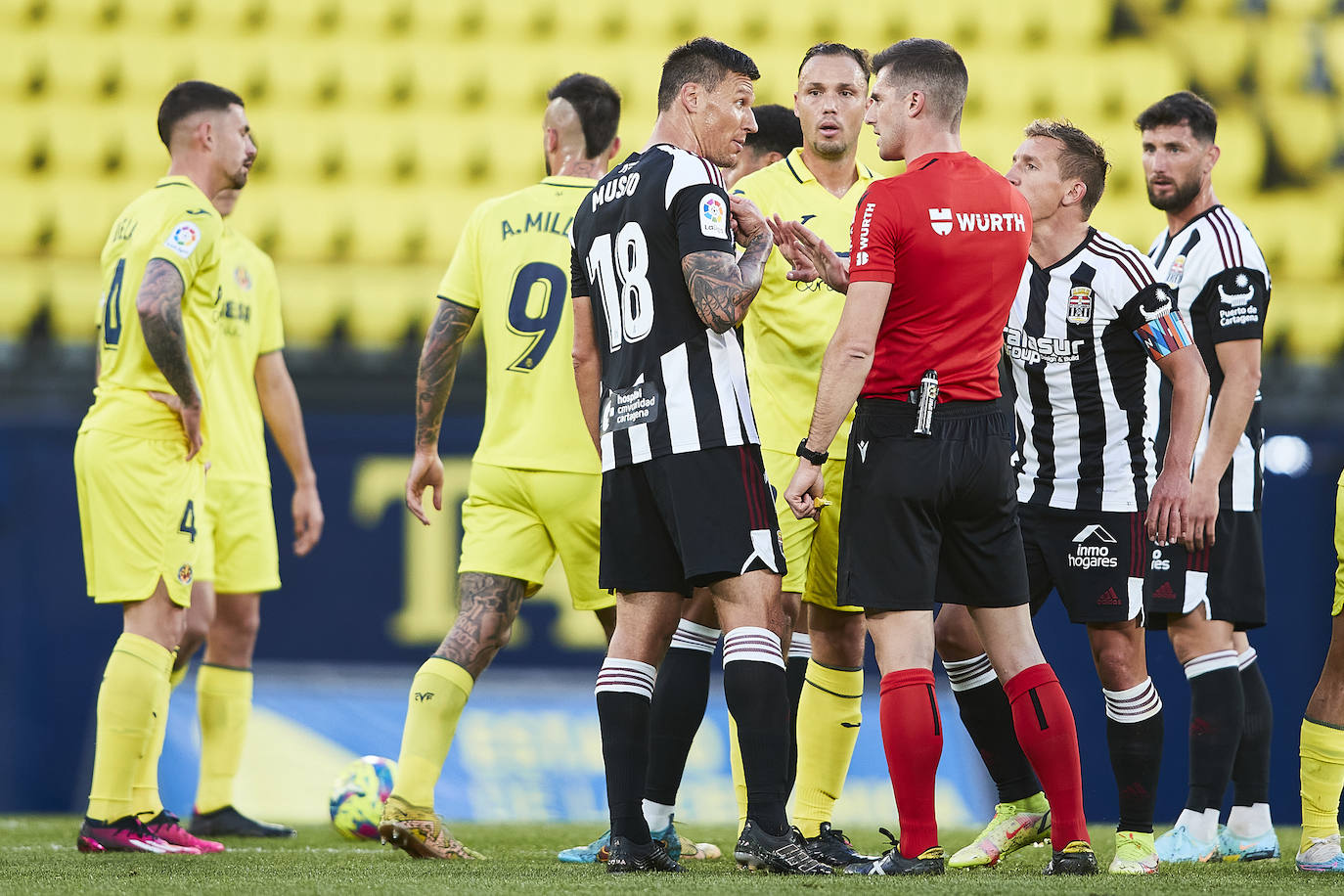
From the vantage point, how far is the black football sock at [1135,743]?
4598 millimetres

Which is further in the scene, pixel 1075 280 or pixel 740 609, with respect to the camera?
pixel 1075 280

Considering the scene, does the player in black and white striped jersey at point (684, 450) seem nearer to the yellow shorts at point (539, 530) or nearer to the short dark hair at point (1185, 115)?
the yellow shorts at point (539, 530)

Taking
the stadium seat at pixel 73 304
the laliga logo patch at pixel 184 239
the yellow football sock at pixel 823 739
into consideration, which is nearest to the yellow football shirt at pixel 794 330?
the yellow football sock at pixel 823 739

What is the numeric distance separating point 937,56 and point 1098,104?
7570mm

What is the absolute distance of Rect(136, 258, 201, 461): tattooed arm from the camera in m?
4.73

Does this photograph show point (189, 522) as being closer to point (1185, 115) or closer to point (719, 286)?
point (719, 286)

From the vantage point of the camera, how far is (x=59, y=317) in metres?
9.64

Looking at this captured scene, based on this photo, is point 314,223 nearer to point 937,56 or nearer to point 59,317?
point 59,317

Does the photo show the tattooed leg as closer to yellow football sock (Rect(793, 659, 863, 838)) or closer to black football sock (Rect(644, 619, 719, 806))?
black football sock (Rect(644, 619, 719, 806))

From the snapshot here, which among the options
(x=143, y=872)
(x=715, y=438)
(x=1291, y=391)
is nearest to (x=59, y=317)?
(x=143, y=872)

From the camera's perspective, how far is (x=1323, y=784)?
452 centimetres

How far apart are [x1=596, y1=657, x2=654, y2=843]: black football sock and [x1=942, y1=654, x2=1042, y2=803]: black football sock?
1225 mm

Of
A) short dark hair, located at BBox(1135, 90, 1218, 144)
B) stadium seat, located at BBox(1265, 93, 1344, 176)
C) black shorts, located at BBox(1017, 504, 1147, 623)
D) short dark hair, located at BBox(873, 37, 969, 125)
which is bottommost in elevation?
black shorts, located at BBox(1017, 504, 1147, 623)

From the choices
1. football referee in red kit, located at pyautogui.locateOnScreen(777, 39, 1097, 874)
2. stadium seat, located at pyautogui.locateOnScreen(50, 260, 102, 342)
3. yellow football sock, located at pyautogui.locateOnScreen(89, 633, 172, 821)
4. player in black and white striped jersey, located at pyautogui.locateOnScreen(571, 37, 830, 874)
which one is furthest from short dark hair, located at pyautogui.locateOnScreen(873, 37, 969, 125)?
stadium seat, located at pyautogui.locateOnScreen(50, 260, 102, 342)
